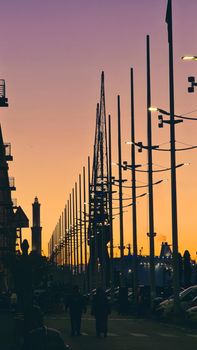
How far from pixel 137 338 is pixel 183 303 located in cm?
1896

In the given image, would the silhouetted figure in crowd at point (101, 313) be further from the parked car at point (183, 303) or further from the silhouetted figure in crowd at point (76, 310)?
the parked car at point (183, 303)

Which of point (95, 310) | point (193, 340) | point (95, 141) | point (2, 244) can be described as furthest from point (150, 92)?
point (2, 244)

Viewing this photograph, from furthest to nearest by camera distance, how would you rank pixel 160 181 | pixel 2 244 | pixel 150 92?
1. pixel 2 244
2. pixel 160 181
3. pixel 150 92

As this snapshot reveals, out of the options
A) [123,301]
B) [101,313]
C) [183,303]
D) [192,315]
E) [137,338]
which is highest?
[123,301]

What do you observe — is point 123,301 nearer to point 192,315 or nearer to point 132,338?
point 192,315

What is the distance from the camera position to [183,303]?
214 feet

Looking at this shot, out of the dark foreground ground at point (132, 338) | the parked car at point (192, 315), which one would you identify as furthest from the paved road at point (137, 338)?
the parked car at point (192, 315)

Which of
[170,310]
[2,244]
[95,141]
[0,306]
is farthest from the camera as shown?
[2,244]

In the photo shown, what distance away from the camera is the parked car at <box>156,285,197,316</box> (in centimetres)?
6444

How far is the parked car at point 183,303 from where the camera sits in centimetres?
6444

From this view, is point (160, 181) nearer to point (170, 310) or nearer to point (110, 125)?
point (170, 310)

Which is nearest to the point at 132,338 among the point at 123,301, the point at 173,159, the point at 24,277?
the point at 173,159

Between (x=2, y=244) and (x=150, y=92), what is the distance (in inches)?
4309

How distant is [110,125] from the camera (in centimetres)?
11150
